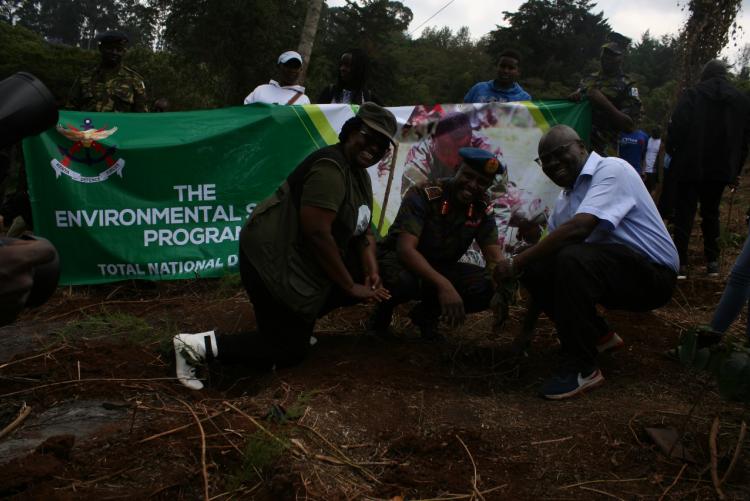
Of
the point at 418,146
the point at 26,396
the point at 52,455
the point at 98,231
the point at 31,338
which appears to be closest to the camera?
the point at 52,455

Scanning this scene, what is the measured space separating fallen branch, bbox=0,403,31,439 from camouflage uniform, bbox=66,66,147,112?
3.42 metres

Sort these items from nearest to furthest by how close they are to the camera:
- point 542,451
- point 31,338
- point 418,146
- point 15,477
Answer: point 15,477 → point 542,451 → point 31,338 → point 418,146

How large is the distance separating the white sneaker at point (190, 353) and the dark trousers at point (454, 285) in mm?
1024

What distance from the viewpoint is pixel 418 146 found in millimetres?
5438

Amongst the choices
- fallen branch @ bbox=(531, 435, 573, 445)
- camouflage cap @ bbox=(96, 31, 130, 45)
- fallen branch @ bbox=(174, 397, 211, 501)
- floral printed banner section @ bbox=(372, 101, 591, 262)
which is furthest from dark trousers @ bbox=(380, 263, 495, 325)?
camouflage cap @ bbox=(96, 31, 130, 45)

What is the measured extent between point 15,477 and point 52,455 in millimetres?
154

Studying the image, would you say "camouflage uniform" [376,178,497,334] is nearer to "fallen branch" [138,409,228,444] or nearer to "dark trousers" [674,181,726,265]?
"fallen branch" [138,409,228,444]

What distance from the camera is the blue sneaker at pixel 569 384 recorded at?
3.11m

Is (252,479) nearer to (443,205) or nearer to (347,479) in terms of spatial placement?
(347,479)

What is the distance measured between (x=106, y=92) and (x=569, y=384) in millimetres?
4434

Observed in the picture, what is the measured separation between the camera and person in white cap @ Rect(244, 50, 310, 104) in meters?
5.59

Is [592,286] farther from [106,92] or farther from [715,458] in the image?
[106,92]

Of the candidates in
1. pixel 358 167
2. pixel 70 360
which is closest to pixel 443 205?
pixel 358 167

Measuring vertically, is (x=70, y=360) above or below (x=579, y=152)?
below
